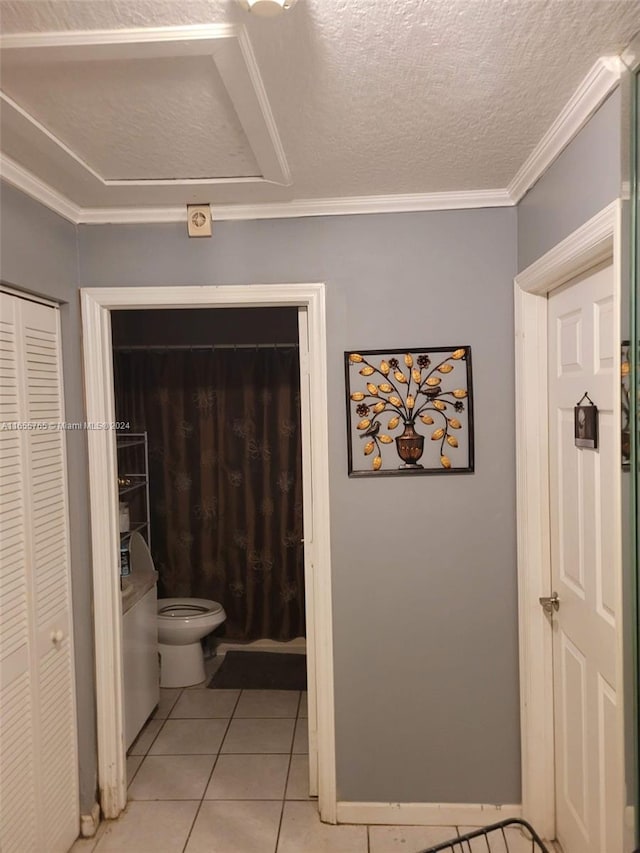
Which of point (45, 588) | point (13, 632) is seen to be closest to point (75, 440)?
point (45, 588)

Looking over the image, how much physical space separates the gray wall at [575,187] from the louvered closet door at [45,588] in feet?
5.61

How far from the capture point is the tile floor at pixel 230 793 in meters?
2.32

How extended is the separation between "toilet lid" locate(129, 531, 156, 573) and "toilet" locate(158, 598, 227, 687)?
0.42 meters

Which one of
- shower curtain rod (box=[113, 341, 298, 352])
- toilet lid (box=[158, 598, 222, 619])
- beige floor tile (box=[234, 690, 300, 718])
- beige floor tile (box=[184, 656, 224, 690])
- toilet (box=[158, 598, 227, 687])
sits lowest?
beige floor tile (box=[234, 690, 300, 718])

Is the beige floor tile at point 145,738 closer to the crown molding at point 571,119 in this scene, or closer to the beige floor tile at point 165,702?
the beige floor tile at point 165,702

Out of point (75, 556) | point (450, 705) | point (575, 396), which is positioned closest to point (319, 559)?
point (450, 705)

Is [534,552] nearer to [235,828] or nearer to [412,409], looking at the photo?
[412,409]

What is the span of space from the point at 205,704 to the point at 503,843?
1726 mm

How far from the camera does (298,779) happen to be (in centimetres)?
272

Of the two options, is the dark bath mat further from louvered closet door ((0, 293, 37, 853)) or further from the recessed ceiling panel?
the recessed ceiling panel

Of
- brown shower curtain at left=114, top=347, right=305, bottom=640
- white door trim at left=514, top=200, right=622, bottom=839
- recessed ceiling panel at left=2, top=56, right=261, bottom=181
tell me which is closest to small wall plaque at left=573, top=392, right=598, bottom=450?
white door trim at left=514, top=200, right=622, bottom=839

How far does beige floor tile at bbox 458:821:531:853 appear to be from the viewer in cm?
228

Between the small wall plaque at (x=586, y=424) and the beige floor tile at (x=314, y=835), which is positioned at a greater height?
the small wall plaque at (x=586, y=424)

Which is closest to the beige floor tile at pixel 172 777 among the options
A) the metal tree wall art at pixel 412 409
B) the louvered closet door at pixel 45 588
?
the louvered closet door at pixel 45 588
